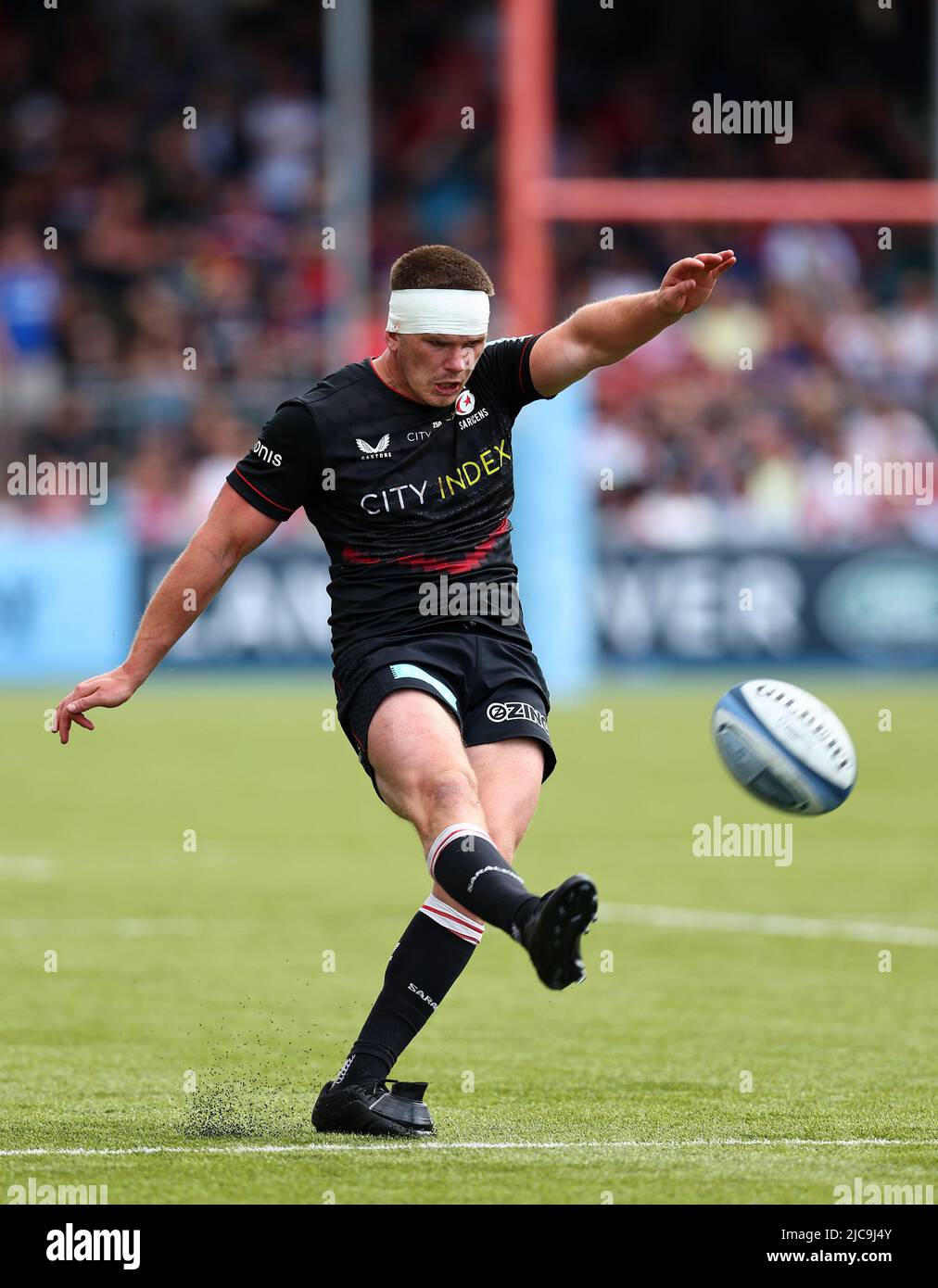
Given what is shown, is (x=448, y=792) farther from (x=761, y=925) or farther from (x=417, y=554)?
(x=761, y=925)

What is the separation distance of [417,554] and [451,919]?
937mm

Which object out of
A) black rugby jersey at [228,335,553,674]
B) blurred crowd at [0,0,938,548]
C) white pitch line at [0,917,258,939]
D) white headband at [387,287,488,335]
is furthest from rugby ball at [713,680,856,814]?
blurred crowd at [0,0,938,548]

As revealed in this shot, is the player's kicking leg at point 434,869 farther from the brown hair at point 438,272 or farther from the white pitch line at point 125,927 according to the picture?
the white pitch line at point 125,927

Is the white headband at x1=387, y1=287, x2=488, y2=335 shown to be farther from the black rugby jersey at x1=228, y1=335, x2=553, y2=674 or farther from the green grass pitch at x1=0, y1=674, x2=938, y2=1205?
the green grass pitch at x1=0, y1=674, x2=938, y2=1205

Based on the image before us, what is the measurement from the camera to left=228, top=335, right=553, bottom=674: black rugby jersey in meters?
6.15

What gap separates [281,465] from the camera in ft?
20.1

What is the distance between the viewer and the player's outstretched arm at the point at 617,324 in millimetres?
6016

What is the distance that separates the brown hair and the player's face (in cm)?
12

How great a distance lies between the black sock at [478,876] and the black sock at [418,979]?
34cm

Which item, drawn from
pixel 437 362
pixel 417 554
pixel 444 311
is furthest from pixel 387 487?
pixel 444 311

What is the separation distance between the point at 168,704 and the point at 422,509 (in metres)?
14.8

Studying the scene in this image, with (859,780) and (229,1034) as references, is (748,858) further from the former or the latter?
(229,1034)

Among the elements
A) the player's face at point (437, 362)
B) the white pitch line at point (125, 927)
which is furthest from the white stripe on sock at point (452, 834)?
the white pitch line at point (125, 927)

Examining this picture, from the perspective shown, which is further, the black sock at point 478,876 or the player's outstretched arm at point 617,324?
the player's outstretched arm at point 617,324
